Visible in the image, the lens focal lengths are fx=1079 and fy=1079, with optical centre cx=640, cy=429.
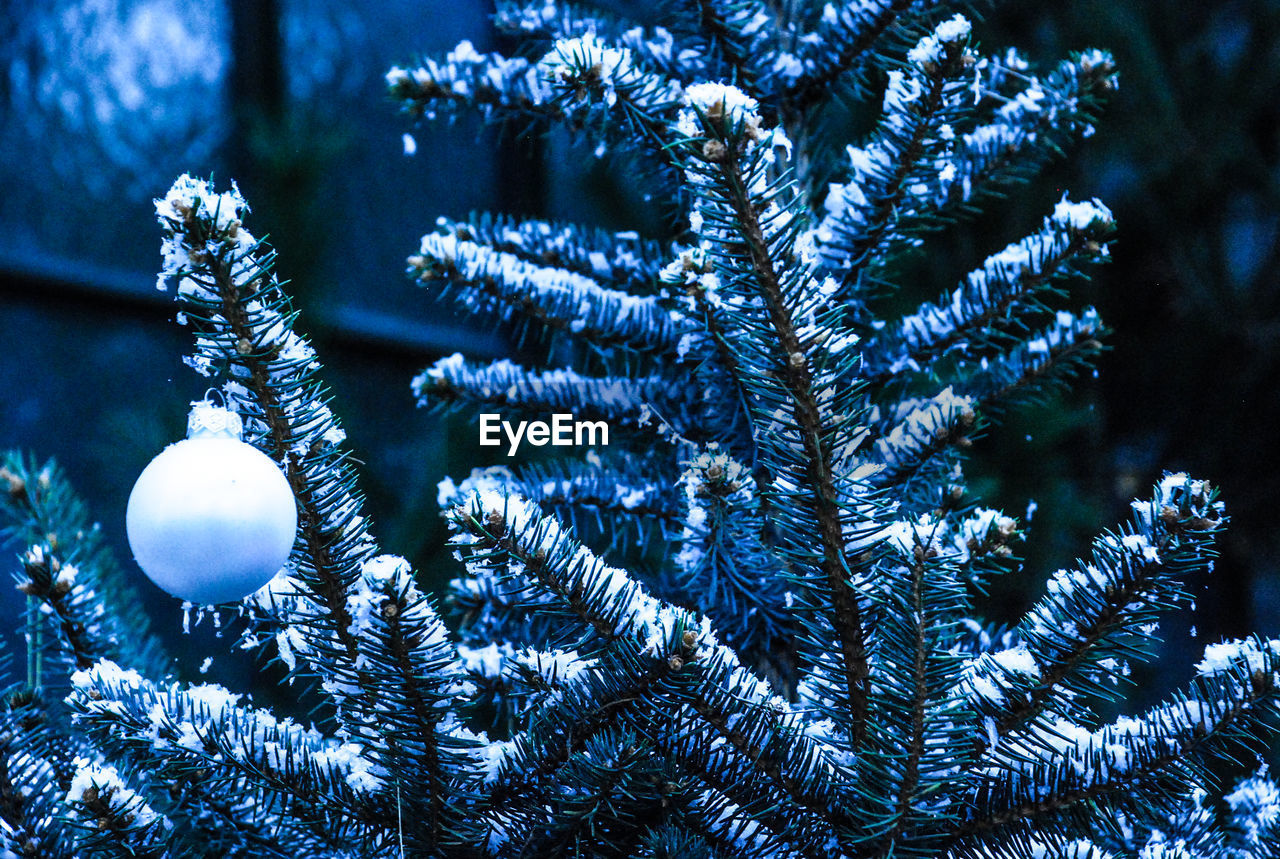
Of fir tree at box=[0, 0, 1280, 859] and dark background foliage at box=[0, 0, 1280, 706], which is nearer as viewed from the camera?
fir tree at box=[0, 0, 1280, 859]

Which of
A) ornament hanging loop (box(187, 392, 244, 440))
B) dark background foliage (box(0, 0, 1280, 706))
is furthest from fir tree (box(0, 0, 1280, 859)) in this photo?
dark background foliage (box(0, 0, 1280, 706))

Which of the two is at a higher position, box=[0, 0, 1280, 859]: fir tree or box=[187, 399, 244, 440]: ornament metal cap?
box=[187, 399, 244, 440]: ornament metal cap

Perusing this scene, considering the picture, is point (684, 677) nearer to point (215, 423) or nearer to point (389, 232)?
point (215, 423)

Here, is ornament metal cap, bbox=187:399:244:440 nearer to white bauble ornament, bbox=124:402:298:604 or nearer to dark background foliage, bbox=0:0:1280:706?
white bauble ornament, bbox=124:402:298:604

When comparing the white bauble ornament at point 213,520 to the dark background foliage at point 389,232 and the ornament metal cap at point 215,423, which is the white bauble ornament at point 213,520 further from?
the dark background foliage at point 389,232

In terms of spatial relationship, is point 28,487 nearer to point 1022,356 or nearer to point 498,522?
point 498,522

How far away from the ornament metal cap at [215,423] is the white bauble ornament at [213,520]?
1 cm

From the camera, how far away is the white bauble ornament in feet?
1.16

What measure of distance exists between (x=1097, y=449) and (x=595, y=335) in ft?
3.85

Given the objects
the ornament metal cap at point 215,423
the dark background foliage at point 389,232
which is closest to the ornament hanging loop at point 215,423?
the ornament metal cap at point 215,423

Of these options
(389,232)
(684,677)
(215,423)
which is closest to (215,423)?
(215,423)

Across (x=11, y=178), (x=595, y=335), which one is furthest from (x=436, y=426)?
(x=595, y=335)

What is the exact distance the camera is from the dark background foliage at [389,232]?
136 cm

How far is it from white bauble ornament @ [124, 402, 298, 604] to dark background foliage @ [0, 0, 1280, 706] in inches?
31.9
